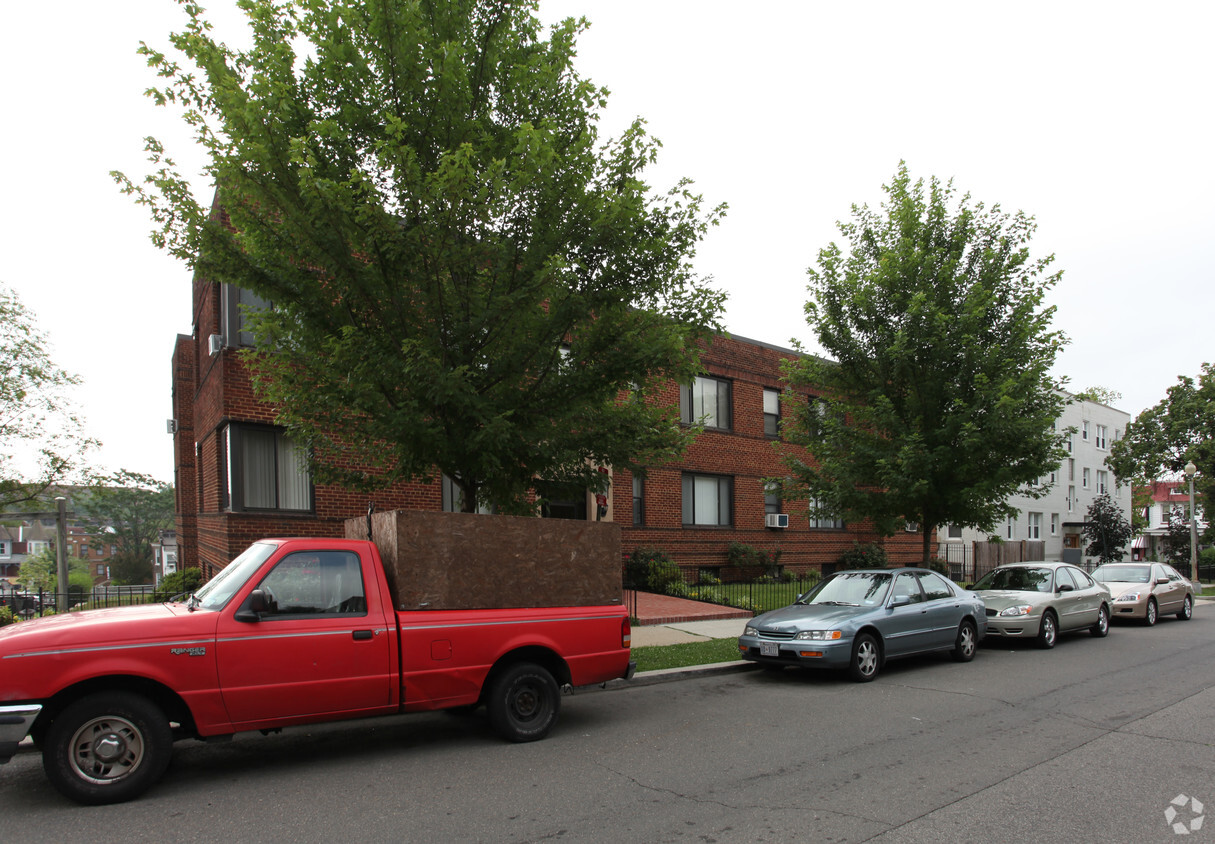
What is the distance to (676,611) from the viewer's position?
1605cm

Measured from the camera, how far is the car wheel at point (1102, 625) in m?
14.9

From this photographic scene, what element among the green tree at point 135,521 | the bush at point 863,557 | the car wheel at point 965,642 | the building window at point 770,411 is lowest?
the green tree at point 135,521

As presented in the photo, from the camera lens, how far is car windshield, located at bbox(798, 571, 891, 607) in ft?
35.6

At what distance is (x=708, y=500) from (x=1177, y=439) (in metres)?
30.5

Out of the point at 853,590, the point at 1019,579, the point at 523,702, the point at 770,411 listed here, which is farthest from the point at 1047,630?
the point at 770,411

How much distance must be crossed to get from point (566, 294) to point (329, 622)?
12.8 feet

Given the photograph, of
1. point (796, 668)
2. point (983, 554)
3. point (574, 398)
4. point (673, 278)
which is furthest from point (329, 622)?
point (983, 554)

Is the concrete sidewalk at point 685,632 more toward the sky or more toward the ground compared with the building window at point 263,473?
more toward the ground

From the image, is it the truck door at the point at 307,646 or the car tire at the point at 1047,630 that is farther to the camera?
the car tire at the point at 1047,630

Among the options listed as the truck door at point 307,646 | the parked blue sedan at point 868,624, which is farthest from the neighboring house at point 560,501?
the truck door at point 307,646

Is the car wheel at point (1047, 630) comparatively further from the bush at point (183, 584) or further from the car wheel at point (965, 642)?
the bush at point (183, 584)

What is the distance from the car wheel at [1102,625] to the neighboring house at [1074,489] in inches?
1103

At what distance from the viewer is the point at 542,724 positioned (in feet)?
23.2

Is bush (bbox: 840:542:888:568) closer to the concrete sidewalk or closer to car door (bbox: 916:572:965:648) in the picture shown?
the concrete sidewalk
